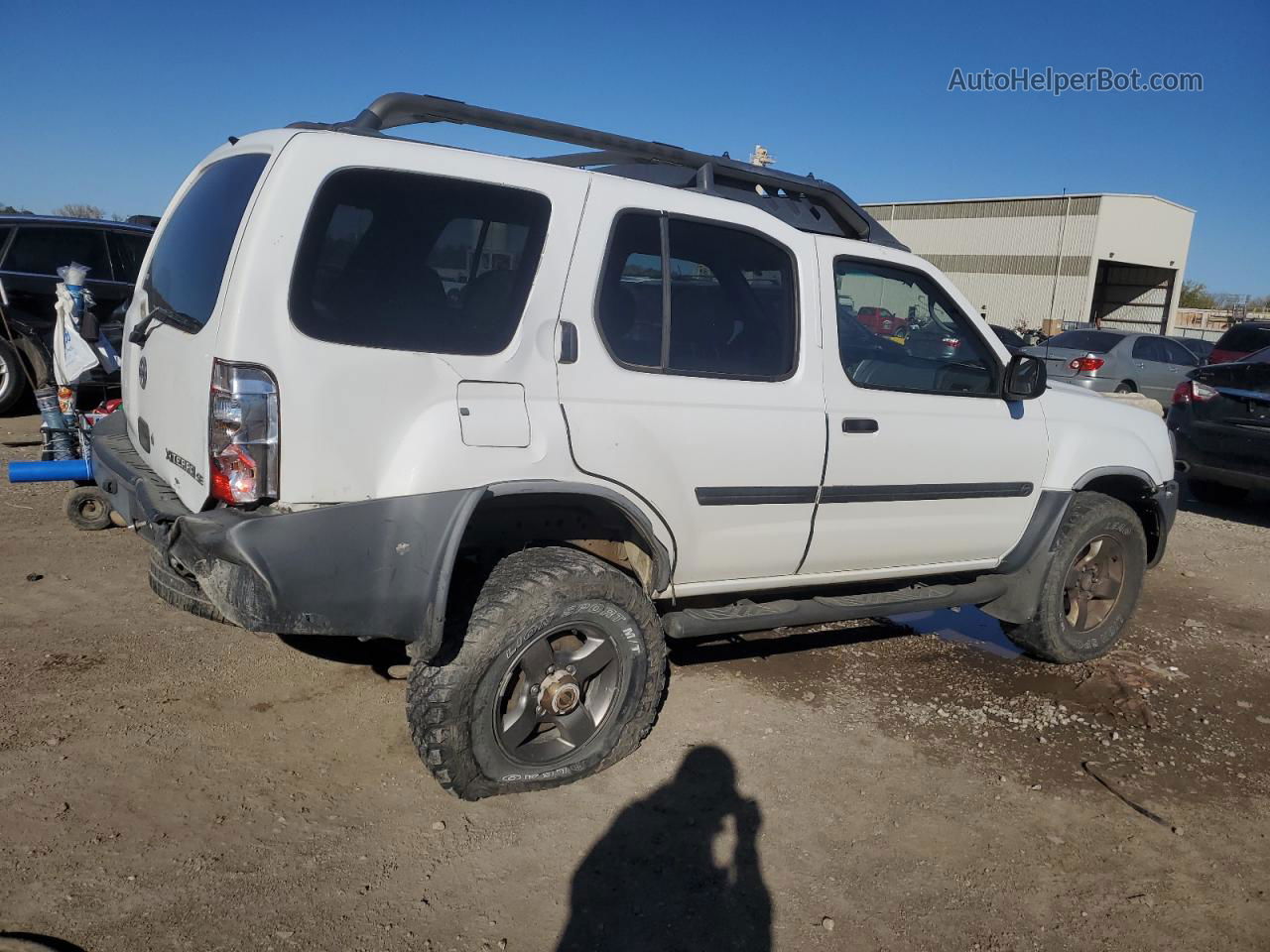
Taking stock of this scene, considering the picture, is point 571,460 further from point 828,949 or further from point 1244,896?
point 1244,896

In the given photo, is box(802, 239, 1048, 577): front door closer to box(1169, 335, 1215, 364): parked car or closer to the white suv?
the white suv

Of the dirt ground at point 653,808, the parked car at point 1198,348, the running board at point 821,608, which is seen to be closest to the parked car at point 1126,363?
the parked car at point 1198,348

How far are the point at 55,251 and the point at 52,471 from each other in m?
4.80

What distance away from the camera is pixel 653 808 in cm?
336

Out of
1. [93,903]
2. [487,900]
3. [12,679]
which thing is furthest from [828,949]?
[12,679]

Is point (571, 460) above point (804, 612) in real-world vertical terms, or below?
above

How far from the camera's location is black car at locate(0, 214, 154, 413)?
8867 mm

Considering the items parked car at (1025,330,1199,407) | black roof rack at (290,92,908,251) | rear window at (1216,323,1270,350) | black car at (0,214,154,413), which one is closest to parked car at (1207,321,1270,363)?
rear window at (1216,323,1270,350)

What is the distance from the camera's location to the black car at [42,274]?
887cm

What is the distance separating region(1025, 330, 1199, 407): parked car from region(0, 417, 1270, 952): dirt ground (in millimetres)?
13849

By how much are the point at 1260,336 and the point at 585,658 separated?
56.3 ft

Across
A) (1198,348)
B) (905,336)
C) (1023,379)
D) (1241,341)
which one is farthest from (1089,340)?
(905,336)

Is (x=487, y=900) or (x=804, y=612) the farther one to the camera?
(x=804, y=612)

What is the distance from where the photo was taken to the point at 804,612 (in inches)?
158
